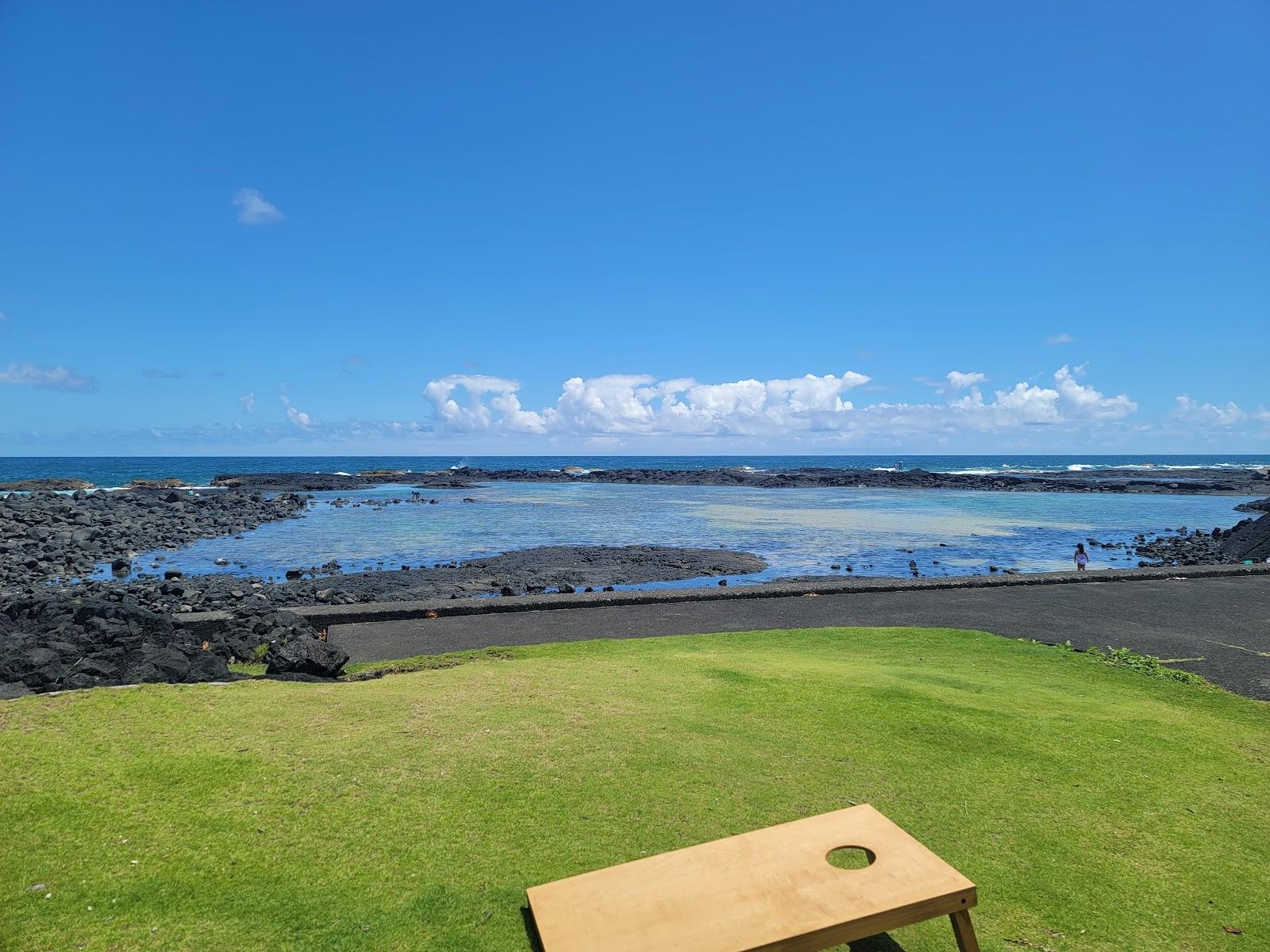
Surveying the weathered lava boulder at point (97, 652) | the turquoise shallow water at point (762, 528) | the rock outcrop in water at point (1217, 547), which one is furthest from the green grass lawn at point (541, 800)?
the rock outcrop in water at point (1217, 547)

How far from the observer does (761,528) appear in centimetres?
3691

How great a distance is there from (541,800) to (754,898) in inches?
74.7

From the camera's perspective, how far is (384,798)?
4520 mm

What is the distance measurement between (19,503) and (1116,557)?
161ft

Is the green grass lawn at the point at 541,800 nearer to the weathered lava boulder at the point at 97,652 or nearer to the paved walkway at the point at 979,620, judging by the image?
the weathered lava boulder at the point at 97,652

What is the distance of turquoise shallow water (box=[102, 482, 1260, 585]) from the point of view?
1034 inches

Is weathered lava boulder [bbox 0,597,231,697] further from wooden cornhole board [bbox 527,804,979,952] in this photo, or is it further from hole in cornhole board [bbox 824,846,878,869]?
hole in cornhole board [bbox 824,846,878,869]

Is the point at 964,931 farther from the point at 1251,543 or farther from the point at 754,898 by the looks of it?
the point at 1251,543

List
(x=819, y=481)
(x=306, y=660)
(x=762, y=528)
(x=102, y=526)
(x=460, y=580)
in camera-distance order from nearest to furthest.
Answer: (x=306, y=660) → (x=460, y=580) → (x=102, y=526) → (x=762, y=528) → (x=819, y=481)

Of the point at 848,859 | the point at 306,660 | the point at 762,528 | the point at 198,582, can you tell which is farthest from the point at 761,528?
the point at 848,859

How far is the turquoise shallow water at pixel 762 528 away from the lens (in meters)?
26.3

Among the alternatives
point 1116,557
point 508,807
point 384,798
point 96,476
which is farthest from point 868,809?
point 96,476

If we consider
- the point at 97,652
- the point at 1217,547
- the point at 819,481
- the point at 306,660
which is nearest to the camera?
the point at 97,652

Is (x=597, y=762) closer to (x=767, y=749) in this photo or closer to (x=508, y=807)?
(x=508, y=807)
